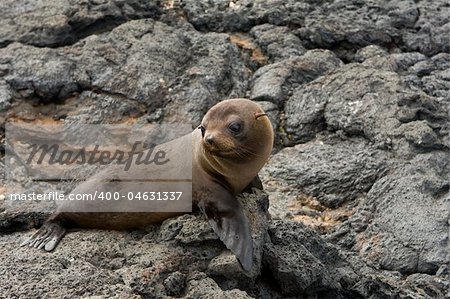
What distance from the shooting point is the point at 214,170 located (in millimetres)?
6723

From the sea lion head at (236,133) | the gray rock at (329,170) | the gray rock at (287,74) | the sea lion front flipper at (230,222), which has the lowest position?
the gray rock at (329,170)

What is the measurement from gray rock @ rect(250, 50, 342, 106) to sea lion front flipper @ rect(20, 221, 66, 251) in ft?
10.9

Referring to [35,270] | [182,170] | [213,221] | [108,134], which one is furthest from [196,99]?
[35,270]

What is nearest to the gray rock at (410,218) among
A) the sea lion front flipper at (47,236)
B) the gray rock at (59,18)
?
the sea lion front flipper at (47,236)

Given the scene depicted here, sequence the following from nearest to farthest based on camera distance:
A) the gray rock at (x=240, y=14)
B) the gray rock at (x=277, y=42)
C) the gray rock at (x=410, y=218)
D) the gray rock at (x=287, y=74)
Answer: the gray rock at (x=410, y=218), the gray rock at (x=287, y=74), the gray rock at (x=277, y=42), the gray rock at (x=240, y=14)

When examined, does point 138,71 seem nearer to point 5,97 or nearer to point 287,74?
point 5,97

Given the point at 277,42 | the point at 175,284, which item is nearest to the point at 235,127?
the point at 175,284

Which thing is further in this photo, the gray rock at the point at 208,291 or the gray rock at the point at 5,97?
the gray rock at the point at 5,97

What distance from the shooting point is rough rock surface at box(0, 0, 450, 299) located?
6.24 m

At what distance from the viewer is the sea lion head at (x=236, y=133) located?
21.7ft

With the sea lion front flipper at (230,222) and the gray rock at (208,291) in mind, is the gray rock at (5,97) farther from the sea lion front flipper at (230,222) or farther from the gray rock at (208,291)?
the gray rock at (208,291)

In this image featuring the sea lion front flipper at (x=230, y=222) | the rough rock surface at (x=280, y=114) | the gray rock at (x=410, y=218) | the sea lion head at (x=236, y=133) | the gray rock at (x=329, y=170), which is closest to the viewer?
the sea lion front flipper at (x=230, y=222)

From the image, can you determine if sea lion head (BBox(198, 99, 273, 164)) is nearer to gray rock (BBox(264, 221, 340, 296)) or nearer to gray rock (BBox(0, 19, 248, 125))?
gray rock (BBox(264, 221, 340, 296))

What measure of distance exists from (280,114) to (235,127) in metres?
2.60
